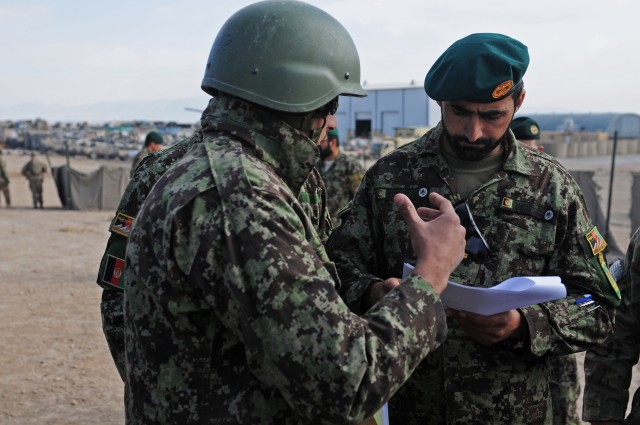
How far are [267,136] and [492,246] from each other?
3.79ft

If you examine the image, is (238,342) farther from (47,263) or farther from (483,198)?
(47,263)

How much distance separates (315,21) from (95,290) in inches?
333

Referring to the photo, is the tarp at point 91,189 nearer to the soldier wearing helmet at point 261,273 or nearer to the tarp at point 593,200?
the tarp at point 593,200

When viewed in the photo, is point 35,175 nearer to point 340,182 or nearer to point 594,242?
point 340,182

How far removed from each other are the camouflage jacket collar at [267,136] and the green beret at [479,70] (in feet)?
3.01

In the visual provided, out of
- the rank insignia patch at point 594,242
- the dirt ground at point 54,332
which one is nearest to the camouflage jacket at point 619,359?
the rank insignia patch at point 594,242

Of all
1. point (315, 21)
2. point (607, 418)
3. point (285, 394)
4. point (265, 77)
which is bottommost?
point (607, 418)

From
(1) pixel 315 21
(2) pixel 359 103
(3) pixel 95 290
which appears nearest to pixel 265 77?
(1) pixel 315 21

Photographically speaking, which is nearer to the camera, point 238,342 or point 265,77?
point 238,342

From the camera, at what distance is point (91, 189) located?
1953cm

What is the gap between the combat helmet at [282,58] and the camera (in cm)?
186

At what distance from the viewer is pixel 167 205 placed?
5.46ft

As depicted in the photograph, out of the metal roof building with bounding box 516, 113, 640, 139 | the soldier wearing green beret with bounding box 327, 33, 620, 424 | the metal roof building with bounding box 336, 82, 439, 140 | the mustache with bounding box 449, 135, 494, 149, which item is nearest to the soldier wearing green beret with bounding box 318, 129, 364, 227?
the soldier wearing green beret with bounding box 327, 33, 620, 424

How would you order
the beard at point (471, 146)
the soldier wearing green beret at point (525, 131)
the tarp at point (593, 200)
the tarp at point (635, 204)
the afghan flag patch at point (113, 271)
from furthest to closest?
the tarp at point (593, 200) < the tarp at point (635, 204) < the soldier wearing green beret at point (525, 131) < the afghan flag patch at point (113, 271) < the beard at point (471, 146)
